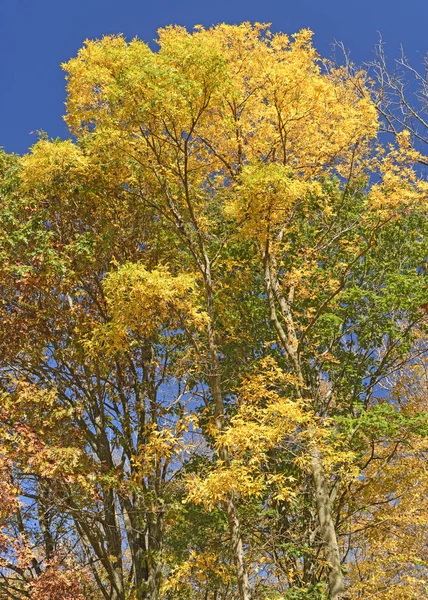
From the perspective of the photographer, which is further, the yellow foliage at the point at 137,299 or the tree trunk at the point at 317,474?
the tree trunk at the point at 317,474

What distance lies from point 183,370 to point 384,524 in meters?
4.29

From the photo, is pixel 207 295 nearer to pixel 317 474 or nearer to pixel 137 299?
pixel 137 299

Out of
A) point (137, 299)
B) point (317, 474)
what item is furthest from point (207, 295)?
point (317, 474)

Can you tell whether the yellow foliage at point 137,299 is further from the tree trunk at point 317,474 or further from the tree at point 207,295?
the tree trunk at point 317,474

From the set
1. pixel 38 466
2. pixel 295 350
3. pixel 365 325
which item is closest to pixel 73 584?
pixel 38 466

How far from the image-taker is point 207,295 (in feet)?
23.3

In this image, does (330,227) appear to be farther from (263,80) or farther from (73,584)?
(73,584)

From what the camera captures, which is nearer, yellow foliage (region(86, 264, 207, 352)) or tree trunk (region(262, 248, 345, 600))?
yellow foliage (region(86, 264, 207, 352))

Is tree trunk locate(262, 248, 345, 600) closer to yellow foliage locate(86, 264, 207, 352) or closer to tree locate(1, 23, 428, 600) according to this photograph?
tree locate(1, 23, 428, 600)

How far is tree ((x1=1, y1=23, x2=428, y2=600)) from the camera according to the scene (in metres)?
6.31

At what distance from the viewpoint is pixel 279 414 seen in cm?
596

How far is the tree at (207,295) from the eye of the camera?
6.31m

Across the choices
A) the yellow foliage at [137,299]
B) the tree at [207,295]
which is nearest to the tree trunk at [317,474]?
the tree at [207,295]

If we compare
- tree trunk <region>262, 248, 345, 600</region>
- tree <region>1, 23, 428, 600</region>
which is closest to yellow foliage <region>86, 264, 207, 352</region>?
tree <region>1, 23, 428, 600</region>
